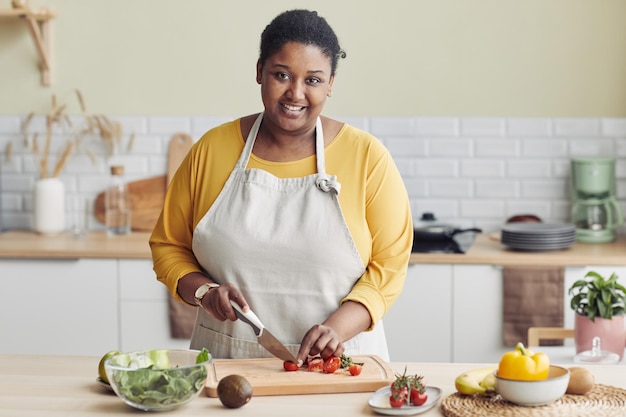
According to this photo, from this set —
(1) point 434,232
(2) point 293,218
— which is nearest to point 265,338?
(2) point 293,218

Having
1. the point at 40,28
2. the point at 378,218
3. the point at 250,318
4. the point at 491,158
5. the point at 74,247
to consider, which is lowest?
the point at 250,318

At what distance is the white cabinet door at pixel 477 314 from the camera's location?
4.38 meters

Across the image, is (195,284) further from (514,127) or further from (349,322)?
(514,127)

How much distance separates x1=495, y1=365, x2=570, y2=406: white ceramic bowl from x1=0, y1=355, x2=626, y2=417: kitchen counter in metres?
0.16

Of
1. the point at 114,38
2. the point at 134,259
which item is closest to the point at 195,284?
the point at 134,259

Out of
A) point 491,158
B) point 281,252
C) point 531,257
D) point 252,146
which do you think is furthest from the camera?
point 491,158

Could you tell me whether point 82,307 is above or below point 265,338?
below

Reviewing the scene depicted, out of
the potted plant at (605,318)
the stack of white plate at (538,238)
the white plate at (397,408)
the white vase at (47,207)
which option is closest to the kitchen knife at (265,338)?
the white plate at (397,408)

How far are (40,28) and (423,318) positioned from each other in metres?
2.48

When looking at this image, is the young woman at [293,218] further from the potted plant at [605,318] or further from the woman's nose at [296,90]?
the potted plant at [605,318]

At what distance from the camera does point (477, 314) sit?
4.41 m

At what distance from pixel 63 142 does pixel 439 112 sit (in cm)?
197

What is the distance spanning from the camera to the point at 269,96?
2.67m

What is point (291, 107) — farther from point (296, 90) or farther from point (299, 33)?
point (299, 33)
